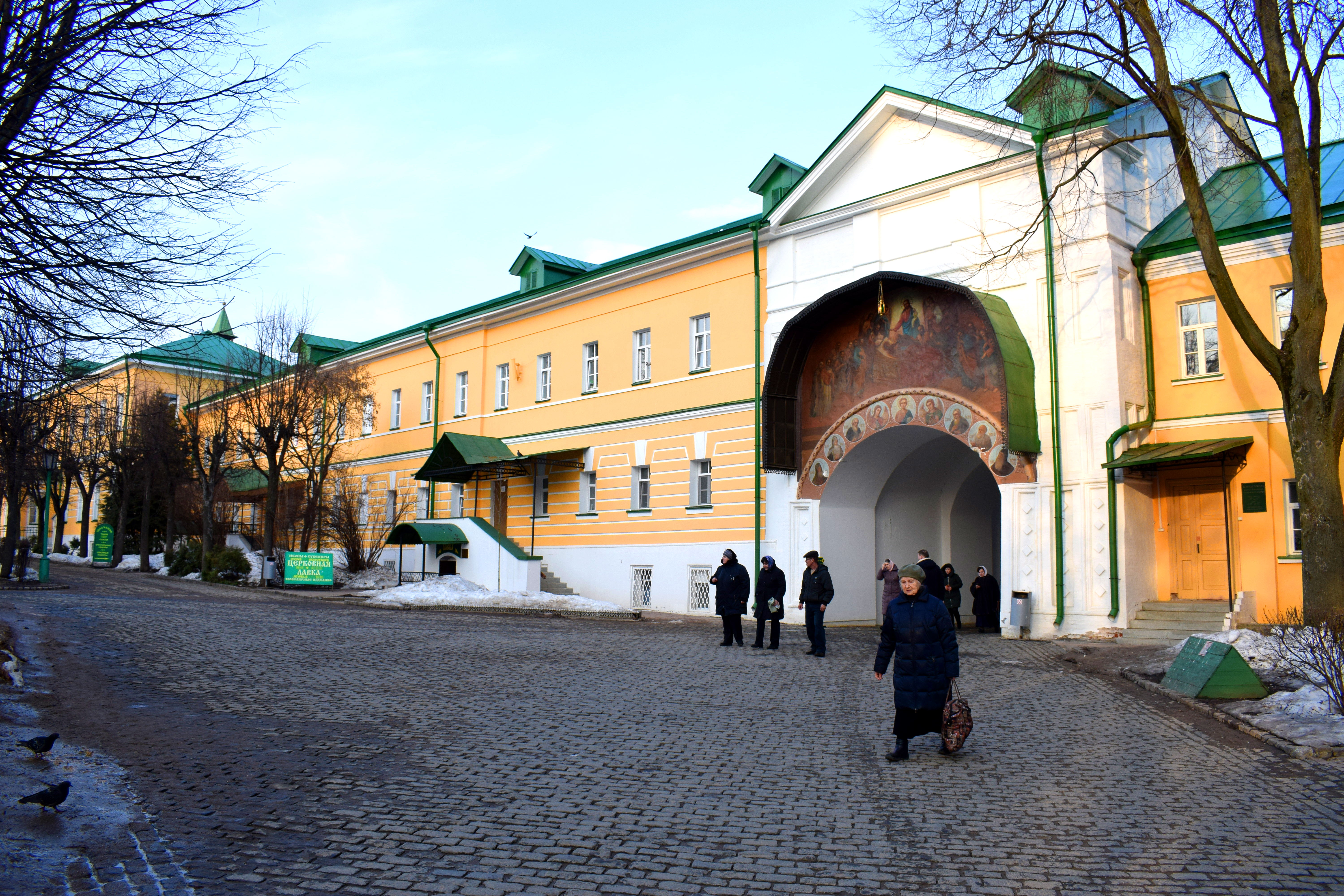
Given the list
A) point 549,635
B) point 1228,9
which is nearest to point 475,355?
point 549,635

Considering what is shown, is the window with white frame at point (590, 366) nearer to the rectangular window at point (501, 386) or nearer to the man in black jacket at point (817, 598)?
the rectangular window at point (501, 386)

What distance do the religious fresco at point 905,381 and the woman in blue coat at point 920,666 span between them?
11069 mm

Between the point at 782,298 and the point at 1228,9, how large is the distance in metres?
12.3

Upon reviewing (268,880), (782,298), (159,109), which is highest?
(782,298)

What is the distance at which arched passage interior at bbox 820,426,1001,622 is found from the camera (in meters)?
24.6

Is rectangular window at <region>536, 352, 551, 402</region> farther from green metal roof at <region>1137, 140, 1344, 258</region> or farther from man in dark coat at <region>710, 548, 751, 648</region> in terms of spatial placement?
green metal roof at <region>1137, 140, 1344, 258</region>

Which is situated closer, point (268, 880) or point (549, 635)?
point (268, 880)

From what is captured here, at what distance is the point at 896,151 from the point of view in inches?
935

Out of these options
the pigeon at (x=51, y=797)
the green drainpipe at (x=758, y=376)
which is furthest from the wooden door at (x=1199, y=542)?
the pigeon at (x=51, y=797)

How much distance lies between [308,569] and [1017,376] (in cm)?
2184

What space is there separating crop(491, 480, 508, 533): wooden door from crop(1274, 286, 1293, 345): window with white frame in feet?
75.4

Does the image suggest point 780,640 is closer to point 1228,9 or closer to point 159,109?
point 1228,9

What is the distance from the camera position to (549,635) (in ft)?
64.5

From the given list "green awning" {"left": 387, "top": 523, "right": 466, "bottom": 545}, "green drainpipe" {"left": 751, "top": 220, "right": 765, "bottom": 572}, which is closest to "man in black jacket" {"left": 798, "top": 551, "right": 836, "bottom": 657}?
"green drainpipe" {"left": 751, "top": 220, "right": 765, "bottom": 572}
